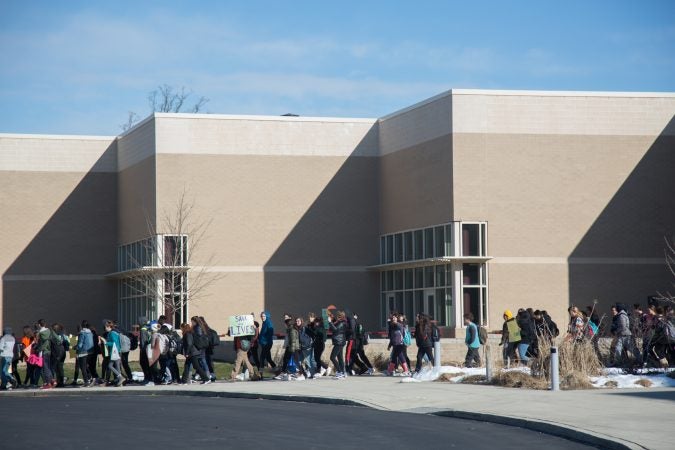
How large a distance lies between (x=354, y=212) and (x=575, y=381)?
30972 mm

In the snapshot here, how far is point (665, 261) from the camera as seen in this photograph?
48.2 m

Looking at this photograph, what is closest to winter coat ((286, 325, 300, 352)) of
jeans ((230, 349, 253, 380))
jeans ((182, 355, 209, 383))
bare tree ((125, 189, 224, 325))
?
jeans ((230, 349, 253, 380))

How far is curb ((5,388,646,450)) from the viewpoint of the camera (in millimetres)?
15508

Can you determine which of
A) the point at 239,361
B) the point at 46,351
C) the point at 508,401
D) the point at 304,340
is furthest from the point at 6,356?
the point at 508,401

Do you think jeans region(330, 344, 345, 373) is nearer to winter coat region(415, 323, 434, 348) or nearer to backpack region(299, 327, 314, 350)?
backpack region(299, 327, 314, 350)

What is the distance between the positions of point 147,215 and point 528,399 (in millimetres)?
34302

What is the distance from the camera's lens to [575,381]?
77.7 ft

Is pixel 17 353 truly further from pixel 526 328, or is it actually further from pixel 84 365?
pixel 526 328

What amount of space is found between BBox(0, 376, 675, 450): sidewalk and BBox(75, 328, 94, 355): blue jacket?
4.88ft

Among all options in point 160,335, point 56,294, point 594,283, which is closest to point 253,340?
point 160,335

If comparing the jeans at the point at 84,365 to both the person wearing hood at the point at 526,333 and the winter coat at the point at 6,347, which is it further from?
the person wearing hood at the point at 526,333

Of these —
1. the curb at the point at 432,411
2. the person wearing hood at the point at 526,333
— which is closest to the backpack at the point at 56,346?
the curb at the point at 432,411

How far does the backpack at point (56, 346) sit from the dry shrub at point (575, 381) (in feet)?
41.8

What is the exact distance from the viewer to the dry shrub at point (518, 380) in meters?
24.2
